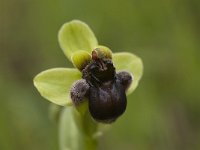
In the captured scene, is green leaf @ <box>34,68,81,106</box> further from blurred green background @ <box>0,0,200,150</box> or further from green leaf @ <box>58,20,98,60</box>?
blurred green background @ <box>0,0,200,150</box>

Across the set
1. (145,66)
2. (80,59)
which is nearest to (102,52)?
(80,59)

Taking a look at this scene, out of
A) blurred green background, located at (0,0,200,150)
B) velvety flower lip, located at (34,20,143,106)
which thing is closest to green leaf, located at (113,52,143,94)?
velvety flower lip, located at (34,20,143,106)

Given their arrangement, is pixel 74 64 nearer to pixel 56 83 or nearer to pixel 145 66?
pixel 56 83

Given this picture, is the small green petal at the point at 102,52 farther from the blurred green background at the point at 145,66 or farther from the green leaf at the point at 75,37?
the blurred green background at the point at 145,66

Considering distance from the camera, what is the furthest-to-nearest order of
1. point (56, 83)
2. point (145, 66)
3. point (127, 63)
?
1. point (145, 66)
2. point (127, 63)
3. point (56, 83)

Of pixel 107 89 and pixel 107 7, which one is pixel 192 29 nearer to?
pixel 107 7

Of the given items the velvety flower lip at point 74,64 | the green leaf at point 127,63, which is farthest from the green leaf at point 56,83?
the green leaf at point 127,63

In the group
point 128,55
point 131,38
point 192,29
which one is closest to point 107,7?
point 131,38
